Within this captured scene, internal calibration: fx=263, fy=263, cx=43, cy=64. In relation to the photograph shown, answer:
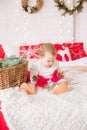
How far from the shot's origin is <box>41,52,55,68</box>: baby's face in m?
1.81

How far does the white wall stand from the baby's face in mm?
1498

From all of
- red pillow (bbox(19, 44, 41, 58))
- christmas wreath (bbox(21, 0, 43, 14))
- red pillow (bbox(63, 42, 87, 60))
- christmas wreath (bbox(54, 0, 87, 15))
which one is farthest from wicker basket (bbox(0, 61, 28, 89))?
christmas wreath (bbox(54, 0, 87, 15))

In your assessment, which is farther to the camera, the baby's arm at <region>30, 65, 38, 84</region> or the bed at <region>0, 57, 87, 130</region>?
the baby's arm at <region>30, 65, 38, 84</region>

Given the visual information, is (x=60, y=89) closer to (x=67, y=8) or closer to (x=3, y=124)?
(x=3, y=124)

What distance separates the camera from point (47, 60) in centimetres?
182

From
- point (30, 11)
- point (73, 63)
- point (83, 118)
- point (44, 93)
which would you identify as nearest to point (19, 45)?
point (30, 11)

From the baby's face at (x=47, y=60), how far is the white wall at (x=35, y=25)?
1498mm

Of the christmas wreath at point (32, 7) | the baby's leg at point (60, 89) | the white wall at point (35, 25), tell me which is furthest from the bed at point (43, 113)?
the christmas wreath at point (32, 7)

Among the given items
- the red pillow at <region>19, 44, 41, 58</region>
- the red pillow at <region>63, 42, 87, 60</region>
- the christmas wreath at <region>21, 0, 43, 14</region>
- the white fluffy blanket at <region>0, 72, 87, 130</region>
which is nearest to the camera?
the white fluffy blanket at <region>0, 72, 87, 130</region>

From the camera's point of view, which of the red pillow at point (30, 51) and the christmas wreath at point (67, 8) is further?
the christmas wreath at point (67, 8)

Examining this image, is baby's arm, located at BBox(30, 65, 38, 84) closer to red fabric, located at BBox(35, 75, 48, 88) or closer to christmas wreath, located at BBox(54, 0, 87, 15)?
red fabric, located at BBox(35, 75, 48, 88)

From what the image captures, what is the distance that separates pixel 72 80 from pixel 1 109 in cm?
68

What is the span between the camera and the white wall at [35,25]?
3334mm

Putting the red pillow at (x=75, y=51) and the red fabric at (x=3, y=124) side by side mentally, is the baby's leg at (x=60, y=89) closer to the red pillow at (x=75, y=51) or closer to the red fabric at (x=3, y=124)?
the red fabric at (x=3, y=124)
